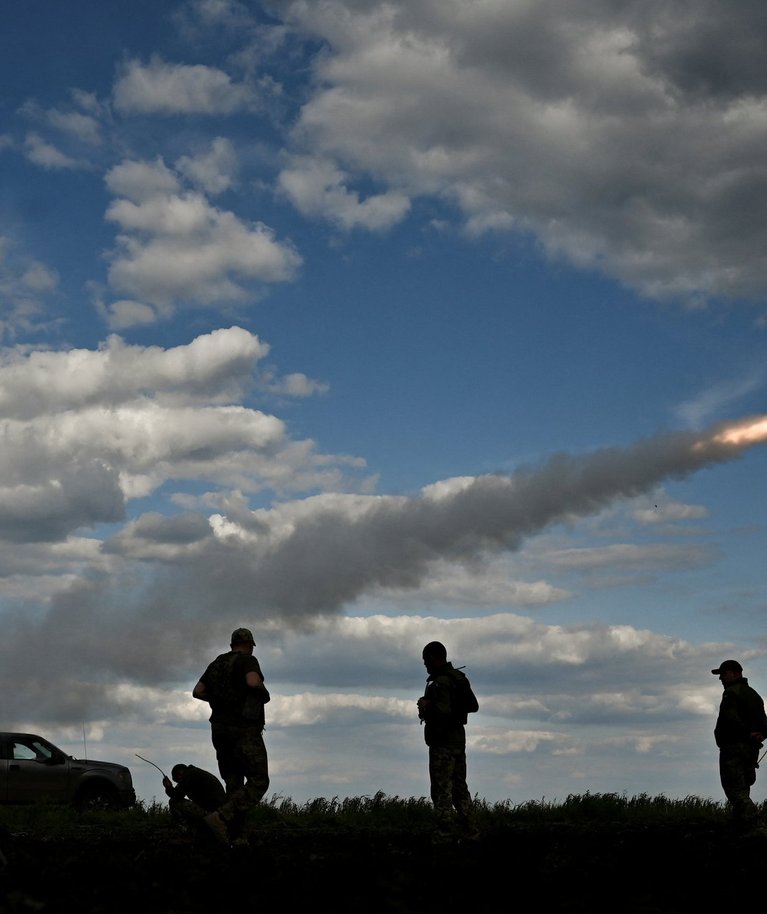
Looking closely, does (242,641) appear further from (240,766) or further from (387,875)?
(387,875)

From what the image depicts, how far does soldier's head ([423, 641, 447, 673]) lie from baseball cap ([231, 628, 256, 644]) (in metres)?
2.09

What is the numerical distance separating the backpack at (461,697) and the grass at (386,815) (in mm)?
2808

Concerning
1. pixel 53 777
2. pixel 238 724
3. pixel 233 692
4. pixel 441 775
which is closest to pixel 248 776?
pixel 238 724

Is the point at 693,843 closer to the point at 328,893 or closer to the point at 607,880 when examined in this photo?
the point at 607,880

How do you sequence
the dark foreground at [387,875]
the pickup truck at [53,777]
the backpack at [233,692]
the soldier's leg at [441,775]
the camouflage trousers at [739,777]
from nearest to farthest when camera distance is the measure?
1. the dark foreground at [387,875]
2. the backpack at [233,692]
3. the soldier's leg at [441,775]
4. the camouflage trousers at [739,777]
5. the pickup truck at [53,777]

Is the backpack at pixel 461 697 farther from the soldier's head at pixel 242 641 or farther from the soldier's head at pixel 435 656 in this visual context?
the soldier's head at pixel 242 641

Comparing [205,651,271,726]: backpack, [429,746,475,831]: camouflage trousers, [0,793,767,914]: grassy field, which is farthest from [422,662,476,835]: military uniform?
[205,651,271,726]: backpack

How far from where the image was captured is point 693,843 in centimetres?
1209

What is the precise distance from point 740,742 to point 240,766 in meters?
6.13

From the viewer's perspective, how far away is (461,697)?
13219mm

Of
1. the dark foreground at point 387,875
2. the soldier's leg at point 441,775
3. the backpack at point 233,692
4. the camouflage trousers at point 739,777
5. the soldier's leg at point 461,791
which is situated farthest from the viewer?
the camouflage trousers at point 739,777

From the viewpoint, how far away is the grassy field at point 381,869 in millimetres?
7535

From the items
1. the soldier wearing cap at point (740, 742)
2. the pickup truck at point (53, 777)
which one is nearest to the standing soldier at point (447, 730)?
the soldier wearing cap at point (740, 742)

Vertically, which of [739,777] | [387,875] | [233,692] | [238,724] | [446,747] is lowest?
[387,875]
